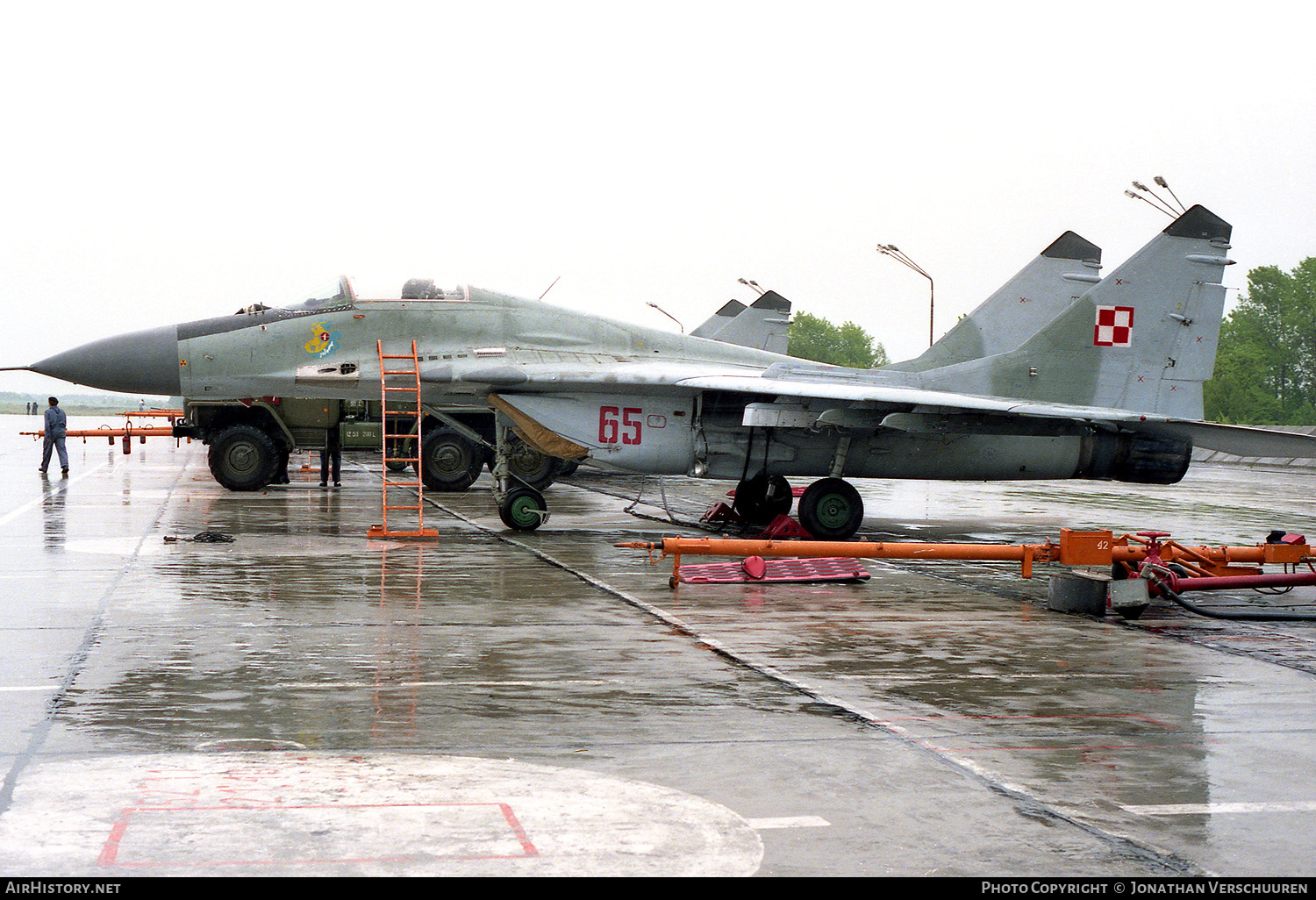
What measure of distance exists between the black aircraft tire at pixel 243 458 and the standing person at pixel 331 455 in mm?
1096

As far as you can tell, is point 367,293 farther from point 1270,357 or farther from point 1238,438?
point 1270,357

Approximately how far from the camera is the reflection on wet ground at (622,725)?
4.44 meters

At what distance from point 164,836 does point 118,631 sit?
14.8 feet

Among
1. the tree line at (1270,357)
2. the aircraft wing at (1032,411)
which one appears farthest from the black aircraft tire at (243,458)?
the tree line at (1270,357)

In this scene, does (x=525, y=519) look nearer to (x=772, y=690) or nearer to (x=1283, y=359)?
(x=772, y=690)

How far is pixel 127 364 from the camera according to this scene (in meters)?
15.7

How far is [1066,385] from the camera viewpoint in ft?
52.2

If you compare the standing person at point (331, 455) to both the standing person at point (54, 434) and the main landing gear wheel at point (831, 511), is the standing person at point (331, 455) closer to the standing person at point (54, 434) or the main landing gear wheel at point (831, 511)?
the standing person at point (54, 434)

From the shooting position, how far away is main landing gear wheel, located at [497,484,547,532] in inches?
610

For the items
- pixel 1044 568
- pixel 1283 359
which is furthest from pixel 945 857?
pixel 1283 359

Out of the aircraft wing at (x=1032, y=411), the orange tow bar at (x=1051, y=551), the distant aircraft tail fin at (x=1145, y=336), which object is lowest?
the orange tow bar at (x=1051, y=551)

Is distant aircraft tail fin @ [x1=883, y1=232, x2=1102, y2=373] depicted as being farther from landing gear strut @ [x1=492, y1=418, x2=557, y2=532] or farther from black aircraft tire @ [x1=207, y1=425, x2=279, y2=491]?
black aircraft tire @ [x1=207, y1=425, x2=279, y2=491]

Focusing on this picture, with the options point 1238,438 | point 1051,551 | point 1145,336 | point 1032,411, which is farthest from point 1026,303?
point 1051,551

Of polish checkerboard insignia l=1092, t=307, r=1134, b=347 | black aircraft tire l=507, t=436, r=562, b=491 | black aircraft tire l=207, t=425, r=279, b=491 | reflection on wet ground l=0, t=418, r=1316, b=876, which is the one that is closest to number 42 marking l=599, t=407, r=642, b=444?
reflection on wet ground l=0, t=418, r=1316, b=876
